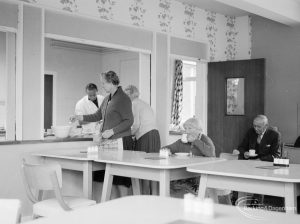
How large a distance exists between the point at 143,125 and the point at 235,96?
1953 millimetres

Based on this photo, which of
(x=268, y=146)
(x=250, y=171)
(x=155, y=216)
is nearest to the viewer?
(x=155, y=216)

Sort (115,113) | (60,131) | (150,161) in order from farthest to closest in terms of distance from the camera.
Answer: (60,131) → (115,113) → (150,161)

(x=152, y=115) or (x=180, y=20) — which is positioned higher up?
(x=180, y=20)

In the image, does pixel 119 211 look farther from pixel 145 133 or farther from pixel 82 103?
pixel 82 103

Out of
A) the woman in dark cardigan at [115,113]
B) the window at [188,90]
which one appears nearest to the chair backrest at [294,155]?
the woman in dark cardigan at [115,113]

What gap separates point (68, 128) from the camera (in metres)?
4.64

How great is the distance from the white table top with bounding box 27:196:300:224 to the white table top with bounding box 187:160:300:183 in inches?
35.3

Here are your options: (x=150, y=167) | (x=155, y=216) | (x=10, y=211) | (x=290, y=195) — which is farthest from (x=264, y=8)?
(x=10, y=211)

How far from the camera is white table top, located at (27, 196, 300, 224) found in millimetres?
1585

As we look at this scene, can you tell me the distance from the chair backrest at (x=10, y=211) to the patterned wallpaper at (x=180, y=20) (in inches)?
116

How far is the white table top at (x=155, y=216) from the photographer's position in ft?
5.20

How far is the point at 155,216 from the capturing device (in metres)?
1.65

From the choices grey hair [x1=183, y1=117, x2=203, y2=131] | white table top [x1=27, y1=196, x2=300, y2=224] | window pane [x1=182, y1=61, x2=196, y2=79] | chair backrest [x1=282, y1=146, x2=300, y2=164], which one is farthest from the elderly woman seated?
window pane [x1=182, y1=61, x2=196, y2=79]

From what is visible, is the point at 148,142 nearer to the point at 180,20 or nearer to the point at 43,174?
the point at 180,20
